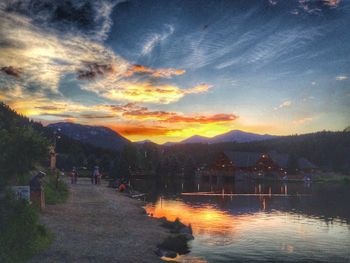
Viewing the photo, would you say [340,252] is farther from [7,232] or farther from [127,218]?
[7,232]

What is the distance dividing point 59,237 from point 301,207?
44.3 metres

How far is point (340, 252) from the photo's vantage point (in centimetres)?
3147

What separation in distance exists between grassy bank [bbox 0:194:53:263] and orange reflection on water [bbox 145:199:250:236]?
20.2 metres

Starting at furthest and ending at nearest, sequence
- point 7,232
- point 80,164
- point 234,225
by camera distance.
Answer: point 80,164 → point 234,225 → point 7,232

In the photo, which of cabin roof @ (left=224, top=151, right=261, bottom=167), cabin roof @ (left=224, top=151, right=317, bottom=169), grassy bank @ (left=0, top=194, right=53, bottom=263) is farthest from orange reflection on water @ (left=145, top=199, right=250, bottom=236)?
cabin roof @ (left=224, top=151, right=317, bottom=169)

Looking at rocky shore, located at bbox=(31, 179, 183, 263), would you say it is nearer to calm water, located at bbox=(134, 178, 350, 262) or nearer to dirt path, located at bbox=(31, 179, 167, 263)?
dirt path, located at bbox=(31, 179, 167, 263)

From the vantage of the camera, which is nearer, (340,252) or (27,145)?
(27,145)

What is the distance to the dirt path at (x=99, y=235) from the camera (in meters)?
22.7

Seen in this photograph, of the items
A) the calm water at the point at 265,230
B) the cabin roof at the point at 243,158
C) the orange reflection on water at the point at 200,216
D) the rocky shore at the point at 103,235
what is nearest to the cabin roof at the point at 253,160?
the cabin roof at the point at 243,158

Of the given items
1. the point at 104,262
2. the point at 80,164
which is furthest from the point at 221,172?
the point at 104,262

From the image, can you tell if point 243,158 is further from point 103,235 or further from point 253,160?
point 103,235

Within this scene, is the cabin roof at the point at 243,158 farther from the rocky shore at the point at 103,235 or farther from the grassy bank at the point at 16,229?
the grassy bank at the point at 16,229

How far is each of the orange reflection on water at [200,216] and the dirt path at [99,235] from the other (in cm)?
542

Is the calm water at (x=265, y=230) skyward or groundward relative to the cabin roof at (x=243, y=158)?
groundward
